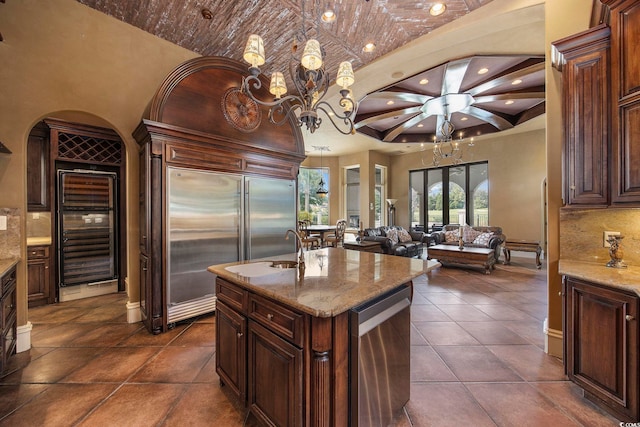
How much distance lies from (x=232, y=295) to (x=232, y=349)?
372 millimetres

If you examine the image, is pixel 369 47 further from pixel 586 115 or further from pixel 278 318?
pixel 278 318

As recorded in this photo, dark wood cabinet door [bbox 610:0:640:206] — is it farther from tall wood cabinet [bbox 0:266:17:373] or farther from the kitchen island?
tall wood cabinet [bbox 0:266:17:373]

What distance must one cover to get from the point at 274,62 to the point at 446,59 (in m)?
2.54

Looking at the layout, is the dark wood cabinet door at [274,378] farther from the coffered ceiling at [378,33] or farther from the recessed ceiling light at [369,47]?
the recessed ceiling light at [369,47]

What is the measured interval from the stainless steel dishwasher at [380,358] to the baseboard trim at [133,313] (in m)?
3.05

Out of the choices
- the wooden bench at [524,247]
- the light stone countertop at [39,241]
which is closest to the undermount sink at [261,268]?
the light stone countertop at [39,241]

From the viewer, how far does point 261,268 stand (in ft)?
6.31

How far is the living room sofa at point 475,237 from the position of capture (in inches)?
237

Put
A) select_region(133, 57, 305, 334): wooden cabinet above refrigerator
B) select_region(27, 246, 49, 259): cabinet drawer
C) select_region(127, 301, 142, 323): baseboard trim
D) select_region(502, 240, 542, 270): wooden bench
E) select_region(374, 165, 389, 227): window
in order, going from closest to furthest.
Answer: select_region(133, 57, 305, 334): wooden cabinet above refrigerator → select_region(127, 301, 142, 323): baseboard trim → select_region(27, 246, 49, 259): cabinet drawer → select_region(502, 240, 542, 270): wooden bench → select_region(374, 165, 389, 227): window

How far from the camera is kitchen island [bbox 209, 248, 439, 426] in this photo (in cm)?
117

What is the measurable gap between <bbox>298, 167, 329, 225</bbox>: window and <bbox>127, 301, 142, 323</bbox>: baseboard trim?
743 centimetres

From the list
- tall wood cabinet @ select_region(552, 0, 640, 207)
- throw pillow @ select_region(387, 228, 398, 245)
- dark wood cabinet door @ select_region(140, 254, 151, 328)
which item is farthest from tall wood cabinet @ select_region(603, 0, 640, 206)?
throw pillow @ select_region(387, 228, 398, 245)

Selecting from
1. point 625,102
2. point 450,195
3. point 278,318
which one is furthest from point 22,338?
point 450,195

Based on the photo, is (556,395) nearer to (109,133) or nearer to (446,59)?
(446,59)
